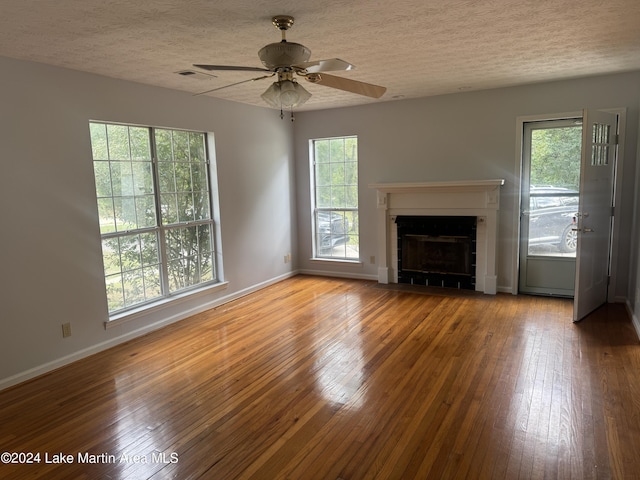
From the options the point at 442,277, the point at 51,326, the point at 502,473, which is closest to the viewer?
the point at 502,473

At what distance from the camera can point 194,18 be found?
2541 mm

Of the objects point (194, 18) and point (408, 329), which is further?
point (408, 329)

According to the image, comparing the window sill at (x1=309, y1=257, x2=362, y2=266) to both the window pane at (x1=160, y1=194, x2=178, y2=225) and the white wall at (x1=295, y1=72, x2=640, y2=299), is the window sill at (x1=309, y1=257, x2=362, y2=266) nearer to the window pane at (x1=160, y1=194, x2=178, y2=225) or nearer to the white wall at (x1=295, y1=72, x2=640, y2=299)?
the white wall at (x1=295, y1=72, x2=640, y2=299)

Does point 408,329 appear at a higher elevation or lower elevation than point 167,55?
lower

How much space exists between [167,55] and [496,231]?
403 cm

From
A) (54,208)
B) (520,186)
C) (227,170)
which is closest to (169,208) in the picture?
(227,170)

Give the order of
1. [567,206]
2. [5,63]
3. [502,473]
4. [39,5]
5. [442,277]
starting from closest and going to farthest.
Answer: [502,473], [39,5], [5,63], [567,206], [442,277]

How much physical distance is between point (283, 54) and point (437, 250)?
3783mm

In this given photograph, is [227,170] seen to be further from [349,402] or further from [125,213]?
[349,402]

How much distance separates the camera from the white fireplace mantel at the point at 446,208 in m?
5.17

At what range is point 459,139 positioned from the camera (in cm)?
534

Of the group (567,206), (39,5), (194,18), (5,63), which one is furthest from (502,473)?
(5,63)

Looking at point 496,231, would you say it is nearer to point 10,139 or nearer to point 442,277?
point 442,277

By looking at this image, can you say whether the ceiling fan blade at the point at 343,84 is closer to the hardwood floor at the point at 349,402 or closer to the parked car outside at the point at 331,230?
the hardwood floor at the point at 349,402
